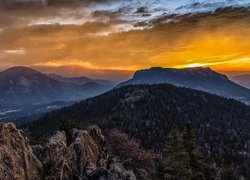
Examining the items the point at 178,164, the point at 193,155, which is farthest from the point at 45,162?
the point at 193,155

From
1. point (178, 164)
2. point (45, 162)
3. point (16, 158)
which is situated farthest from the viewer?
point (178, 164)

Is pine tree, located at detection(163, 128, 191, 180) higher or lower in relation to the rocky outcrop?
lower

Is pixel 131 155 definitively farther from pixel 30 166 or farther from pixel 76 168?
pixel 30 166

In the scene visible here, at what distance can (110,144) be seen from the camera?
72.6m

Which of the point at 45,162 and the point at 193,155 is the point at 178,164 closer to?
the point at 193,155

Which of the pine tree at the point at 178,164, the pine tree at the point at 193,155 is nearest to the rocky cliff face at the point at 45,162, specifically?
the pine tree at the point at 178,164

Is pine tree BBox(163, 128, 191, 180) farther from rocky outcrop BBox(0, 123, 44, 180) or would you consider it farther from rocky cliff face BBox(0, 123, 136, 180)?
rocky outcrop BBox(0, 123, 44, 180)

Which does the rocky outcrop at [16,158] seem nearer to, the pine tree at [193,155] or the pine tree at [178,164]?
the pine tree at [178,164]

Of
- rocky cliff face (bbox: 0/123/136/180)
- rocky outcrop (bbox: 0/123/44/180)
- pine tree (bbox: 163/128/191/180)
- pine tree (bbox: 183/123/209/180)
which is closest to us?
rocky outcrop (bbox: 0/123/44/180)

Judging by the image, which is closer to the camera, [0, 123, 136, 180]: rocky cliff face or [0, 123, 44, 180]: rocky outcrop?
[0, 123, 44, 180]: rocky outcrop

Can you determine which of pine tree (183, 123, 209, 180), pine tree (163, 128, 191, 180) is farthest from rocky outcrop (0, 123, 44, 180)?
pine tree (183, 123, 209, 180)

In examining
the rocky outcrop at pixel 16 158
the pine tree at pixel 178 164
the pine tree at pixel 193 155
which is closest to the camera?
the rocky outcrop at pixel 16 158

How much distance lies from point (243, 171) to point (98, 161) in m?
148

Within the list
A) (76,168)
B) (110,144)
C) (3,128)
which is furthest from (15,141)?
(110,144)
